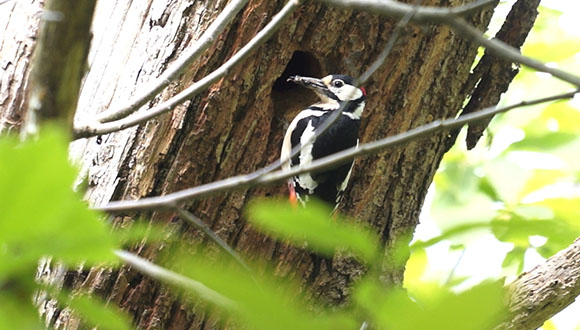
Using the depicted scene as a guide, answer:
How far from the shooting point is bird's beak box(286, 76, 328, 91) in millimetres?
2686

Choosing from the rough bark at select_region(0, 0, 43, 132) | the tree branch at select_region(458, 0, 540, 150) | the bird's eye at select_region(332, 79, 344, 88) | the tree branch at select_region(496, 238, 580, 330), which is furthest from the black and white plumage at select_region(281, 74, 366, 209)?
the rough bark at select_region(0, 0, 43, 132)

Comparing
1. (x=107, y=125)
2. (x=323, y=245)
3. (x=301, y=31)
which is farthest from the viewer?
(x=301, y=31)

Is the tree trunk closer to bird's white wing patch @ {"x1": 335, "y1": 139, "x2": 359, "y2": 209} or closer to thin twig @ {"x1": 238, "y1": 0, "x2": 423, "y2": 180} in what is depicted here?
bird's white wing patch @ {"x1": 335, "y1": 139, "x2": 359, "y2": 209}

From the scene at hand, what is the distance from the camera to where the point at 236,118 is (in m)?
2.16

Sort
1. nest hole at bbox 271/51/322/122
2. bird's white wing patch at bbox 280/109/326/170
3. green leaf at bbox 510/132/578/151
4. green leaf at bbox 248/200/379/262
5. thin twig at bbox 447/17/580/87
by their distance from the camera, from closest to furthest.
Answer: green leaf at bbox 248/200/379/262
thin twig at bbox 447/17/580/87
bird's white wing patch at bbox 280/109/326/170
nest hole at bbox 271/51/322/122
green leaf at bbox 510/132/578/151

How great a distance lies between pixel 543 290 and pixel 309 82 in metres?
1.20

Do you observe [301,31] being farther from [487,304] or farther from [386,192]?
[487,304]

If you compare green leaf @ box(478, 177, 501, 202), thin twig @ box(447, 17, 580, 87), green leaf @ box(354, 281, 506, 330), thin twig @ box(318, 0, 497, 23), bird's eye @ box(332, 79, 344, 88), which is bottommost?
green leaf @ box(354, 281, 506, 330)

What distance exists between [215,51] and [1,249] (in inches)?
64.9

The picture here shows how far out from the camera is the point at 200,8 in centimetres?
210

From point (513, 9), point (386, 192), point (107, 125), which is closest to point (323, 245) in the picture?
point (107, 125)

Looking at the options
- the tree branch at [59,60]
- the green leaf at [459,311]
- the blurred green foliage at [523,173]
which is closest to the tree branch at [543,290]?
the blurred green foliage at [523,173]

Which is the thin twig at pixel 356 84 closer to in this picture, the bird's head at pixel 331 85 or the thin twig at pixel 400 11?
the thin twig at pixel 400 11

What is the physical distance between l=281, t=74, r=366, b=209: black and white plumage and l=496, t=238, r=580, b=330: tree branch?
677mm
